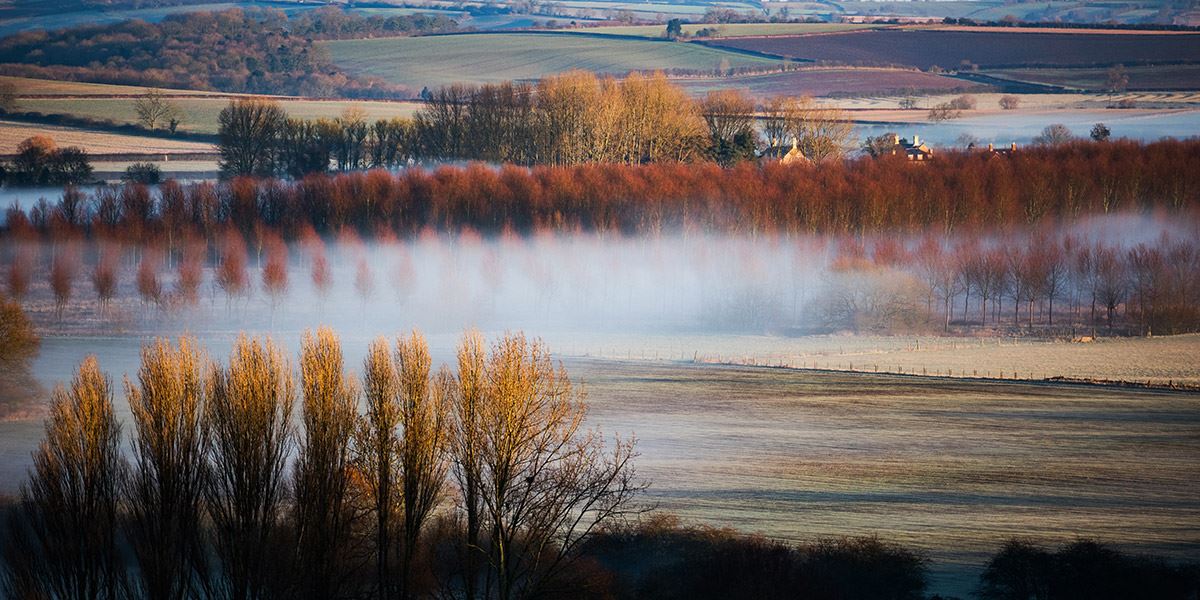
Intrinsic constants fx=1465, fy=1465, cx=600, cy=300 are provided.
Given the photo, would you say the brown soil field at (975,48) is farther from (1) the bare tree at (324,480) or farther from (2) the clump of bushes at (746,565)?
(1) the bare tree at (324,480)

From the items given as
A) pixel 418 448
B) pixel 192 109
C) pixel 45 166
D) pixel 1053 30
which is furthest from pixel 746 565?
pixel 1053 30

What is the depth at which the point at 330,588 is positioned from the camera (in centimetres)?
2002

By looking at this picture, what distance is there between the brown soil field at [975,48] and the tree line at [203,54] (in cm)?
3696

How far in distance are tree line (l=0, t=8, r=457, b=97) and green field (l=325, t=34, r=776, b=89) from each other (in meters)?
3.73

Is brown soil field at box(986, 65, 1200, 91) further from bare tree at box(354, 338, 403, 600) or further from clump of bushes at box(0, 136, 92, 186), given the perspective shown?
bare tree at box(354, 338, 403, 600)

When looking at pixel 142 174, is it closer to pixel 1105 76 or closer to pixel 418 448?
pixel 418 448

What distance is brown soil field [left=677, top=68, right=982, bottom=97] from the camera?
108875 mm

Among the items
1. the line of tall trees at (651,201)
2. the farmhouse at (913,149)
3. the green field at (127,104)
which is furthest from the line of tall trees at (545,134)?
the green field at (127,104)

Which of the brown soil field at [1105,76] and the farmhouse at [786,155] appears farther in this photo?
the brown soil field at [1105,76]

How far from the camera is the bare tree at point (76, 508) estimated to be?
1944 centimetres

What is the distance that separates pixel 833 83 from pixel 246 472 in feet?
319

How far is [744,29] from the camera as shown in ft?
494

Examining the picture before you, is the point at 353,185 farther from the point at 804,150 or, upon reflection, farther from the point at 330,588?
the point at 330,588

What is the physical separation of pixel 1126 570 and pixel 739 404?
1409 centimetres
